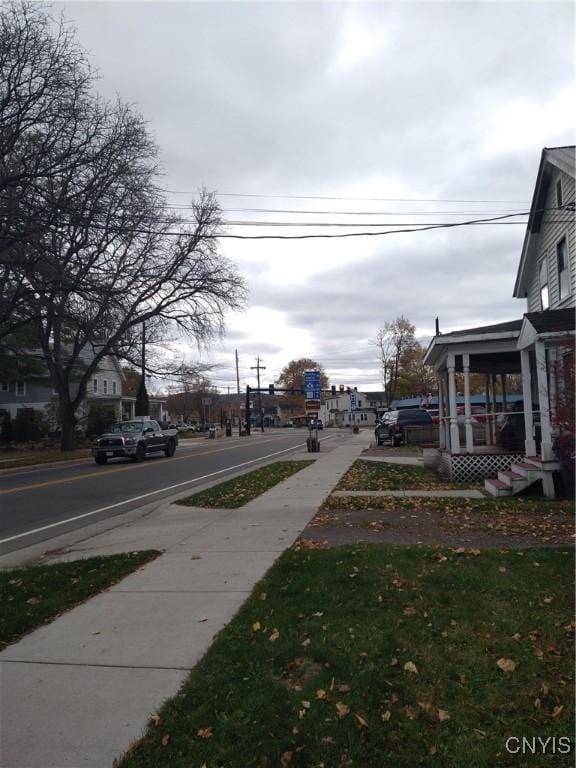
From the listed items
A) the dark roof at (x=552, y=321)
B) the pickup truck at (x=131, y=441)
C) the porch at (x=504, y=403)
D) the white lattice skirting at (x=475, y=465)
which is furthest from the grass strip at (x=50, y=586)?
the pickup truck at (x=131, y=441)

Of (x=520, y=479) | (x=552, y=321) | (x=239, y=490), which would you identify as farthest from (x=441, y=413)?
(x=239, y=490)

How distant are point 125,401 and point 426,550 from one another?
60200 mm

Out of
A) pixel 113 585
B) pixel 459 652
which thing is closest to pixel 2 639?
pixel 113 585

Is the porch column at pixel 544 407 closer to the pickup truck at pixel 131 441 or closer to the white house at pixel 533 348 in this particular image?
the white house at pixel 533 348

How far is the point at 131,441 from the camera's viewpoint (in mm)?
25156

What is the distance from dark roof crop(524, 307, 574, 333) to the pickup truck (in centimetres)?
1774

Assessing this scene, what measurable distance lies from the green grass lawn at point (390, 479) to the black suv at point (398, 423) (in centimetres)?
1254

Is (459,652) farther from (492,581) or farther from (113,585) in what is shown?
(113,585)

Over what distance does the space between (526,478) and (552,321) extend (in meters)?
3.11

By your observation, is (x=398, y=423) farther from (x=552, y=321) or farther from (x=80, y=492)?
(x=552, y=321)

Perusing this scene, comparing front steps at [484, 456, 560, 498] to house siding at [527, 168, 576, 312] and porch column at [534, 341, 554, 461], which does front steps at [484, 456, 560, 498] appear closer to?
porch column at [534, 341, 554, 461]

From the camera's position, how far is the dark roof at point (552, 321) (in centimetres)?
1134

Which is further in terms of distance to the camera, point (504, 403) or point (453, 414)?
point (504, 403)

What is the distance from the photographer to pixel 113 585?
6.45 metres
